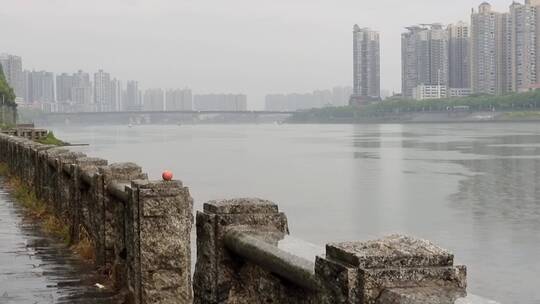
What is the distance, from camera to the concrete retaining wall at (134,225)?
24.3ft

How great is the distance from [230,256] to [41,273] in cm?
525

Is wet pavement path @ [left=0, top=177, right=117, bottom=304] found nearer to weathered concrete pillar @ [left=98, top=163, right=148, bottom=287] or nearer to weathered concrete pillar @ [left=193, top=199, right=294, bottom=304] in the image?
weathered concrete pillar @ [left=98, top=163, right=148, bottom=287]

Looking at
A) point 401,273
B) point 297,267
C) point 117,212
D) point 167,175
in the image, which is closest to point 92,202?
point 117,212

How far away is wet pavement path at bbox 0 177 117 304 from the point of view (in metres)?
8.65

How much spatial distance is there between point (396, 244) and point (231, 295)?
209 centimetres

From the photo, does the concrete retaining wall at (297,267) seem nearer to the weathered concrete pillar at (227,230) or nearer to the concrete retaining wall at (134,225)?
the weathered concrete pillar at (227,230)

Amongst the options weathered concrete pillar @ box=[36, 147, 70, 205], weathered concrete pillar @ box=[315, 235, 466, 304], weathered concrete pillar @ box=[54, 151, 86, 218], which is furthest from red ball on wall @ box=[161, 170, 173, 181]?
weathered concrete pillar @ box=[36, 147, 70, 205]

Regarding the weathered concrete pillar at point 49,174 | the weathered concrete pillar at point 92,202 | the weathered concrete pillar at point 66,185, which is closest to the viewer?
the weathered concrete pillar at point 92,202

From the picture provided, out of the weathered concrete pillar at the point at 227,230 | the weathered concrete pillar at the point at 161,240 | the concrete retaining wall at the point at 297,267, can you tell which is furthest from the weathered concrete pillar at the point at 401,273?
the weathered concrete pillar at the point at 161,240

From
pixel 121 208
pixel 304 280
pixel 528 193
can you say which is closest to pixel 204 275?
pixel 304 280

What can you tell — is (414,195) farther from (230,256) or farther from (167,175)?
(230,256)

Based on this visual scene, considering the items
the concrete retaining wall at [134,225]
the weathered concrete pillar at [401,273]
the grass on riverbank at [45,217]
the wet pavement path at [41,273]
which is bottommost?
the wet pavement path at [41,273]

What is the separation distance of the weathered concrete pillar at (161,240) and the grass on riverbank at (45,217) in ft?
10.9

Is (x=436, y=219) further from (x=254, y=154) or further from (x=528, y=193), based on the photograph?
(x=254, y=154)
